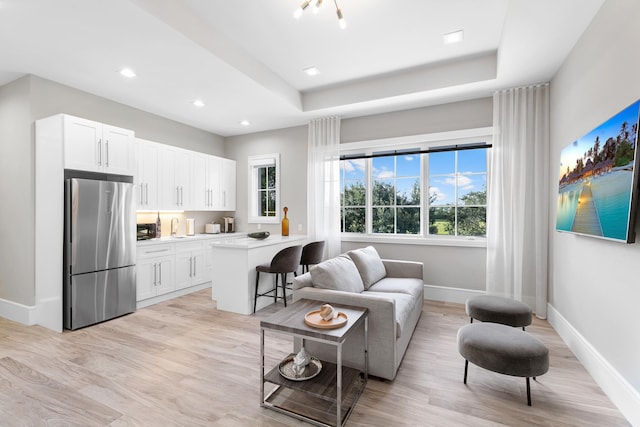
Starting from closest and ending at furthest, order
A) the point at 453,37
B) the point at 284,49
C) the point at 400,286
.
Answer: the point at 453,37, the point at 400,286, the point at 284,49

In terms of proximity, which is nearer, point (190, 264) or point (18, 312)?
point (18, 312)

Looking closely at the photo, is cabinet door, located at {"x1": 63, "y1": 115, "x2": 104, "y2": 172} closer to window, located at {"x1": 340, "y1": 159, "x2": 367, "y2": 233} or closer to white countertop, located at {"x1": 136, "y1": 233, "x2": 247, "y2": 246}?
white countertop, located at {"x1": 136, "y1": 233, "x2": 247, "y2": 246}

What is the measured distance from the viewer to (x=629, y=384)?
1.89 metres

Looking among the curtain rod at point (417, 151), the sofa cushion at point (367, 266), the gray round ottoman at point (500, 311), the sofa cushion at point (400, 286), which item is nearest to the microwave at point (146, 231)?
the sofa cushion at point (367, 266)

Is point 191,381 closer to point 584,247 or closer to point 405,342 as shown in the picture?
point 405,342

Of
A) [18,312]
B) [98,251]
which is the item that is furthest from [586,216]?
[18,312]

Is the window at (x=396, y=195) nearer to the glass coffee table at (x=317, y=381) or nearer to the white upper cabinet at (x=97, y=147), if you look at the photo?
the glass coffee table at (x=317, y=381)

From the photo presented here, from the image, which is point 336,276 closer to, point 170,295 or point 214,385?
point 214,385

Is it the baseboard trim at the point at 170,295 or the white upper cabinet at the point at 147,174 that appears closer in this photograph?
the baseboard trim at the point at 170,295

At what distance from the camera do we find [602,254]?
7.47 ft

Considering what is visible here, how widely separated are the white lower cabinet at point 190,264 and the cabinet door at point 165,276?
98 millimetres

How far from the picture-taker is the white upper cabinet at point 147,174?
4349mm

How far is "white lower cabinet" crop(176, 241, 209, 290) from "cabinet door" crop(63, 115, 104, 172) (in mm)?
1568

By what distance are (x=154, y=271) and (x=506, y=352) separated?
418 centimetres
